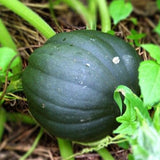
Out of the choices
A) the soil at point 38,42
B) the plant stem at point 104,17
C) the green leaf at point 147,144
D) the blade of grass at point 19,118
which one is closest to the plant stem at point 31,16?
the soil at point 38,42

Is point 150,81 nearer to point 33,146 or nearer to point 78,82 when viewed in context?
point 78,82

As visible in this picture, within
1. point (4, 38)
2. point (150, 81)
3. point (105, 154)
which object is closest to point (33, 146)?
point (105, 154)

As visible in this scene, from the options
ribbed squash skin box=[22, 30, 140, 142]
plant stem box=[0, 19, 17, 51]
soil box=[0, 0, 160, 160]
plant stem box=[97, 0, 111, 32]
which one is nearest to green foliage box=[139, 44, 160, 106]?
ribbed squash skin box=[22, 30, 140, 142]

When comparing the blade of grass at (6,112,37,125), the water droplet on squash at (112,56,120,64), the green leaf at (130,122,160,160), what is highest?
the water droplet on squash at (112,56,120,64)

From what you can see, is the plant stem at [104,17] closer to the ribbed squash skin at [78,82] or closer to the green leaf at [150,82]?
the ribbed squash skin at [78,82]

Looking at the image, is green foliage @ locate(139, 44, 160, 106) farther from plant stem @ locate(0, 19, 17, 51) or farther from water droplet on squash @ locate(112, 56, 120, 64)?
plant stem @ locate(0, 19, 17, 51)
